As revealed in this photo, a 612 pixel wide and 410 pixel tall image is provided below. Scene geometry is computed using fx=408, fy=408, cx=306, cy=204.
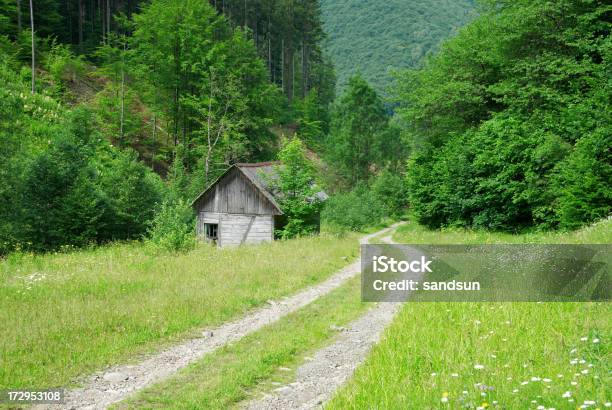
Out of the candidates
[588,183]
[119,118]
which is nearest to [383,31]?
[119,118]

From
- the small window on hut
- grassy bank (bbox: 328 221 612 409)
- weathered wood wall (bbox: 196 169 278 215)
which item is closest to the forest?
the small window on hut

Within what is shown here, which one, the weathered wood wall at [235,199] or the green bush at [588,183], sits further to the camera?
the weathered wood wall at [235,199]

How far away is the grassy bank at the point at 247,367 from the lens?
19.2 ft

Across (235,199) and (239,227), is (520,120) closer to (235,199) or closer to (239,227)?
(235,199)

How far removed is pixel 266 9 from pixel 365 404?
70.7 meters

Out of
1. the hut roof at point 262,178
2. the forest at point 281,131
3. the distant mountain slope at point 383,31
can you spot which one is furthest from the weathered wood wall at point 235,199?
the distant mountain slope at point 383,31

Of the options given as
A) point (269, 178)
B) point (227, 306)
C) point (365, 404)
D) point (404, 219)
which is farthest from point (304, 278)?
point (404, 219)

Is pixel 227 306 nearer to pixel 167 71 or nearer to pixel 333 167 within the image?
pixel 167 71

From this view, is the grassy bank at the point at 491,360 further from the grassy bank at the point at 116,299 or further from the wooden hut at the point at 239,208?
the wooden hut at the point at 239,208

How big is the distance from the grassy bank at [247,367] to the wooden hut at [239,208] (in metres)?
17.6

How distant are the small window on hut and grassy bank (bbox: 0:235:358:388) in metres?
11.7

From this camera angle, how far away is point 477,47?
29031 millimetres

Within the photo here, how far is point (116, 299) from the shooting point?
10.5 metres

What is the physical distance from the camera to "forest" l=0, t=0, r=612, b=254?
→ 20891mm
